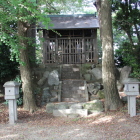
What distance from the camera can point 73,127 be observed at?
5.89m

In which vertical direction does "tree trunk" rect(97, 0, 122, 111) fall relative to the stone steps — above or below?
above

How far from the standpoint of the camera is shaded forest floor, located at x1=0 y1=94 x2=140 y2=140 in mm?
4945

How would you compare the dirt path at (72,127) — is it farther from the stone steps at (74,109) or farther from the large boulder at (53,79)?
the large boulder at (53,79)

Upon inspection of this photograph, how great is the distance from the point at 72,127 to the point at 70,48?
30.1 ft

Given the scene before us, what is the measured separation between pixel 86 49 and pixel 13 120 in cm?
941

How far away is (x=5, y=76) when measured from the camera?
10195mm

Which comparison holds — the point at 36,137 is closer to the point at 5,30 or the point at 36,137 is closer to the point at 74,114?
the point at 74,114

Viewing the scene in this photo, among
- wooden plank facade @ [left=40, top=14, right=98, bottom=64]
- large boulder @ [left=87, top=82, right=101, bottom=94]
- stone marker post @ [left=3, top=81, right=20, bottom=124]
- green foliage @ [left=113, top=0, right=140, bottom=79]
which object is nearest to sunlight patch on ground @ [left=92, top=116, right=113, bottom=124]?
stone marker post @ [left=3, top=81, right=20, bottom=124]

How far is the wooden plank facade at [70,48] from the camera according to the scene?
1422 cm

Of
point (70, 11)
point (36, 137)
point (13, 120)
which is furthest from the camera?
point (70, 11)

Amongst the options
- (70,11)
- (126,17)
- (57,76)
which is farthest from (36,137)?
(70,11)

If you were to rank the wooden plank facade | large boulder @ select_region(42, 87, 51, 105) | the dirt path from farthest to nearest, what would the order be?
the wooden plank facade, large boulder @ select_region(42, 87, 51, 105), the dirt path

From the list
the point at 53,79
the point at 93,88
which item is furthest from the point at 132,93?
the point at 53,79

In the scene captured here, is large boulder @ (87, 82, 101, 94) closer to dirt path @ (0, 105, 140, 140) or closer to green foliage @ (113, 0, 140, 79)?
green foliage @ (113, 0, 140, 79)
